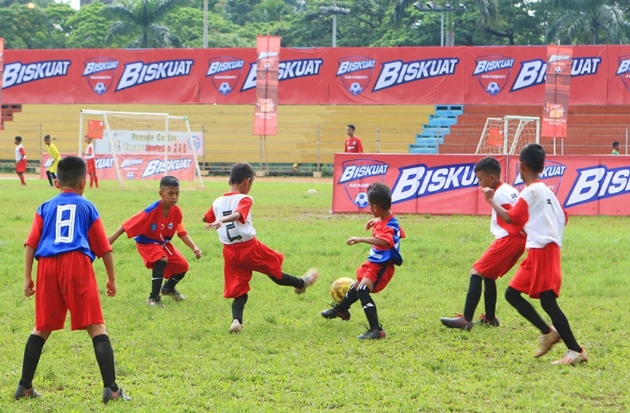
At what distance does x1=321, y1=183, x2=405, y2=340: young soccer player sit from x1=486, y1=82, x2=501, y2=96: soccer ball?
27107mm

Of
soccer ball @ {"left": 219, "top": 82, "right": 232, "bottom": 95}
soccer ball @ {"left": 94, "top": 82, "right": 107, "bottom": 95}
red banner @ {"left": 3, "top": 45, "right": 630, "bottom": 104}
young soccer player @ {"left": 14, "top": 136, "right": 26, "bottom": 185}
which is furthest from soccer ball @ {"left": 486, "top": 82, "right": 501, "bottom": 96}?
young soccer player @ {"left": 14, "top": 136, "right": 26, "bottom": 185}

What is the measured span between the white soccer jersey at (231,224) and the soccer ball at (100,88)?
3038 cm

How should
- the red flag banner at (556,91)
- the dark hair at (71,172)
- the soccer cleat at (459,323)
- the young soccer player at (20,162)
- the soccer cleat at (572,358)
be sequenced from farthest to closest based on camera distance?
the red flag banner at (556,91)
the young soccer player at (20,162)
the soccer cleat at (459,323)
the soccer cleat at (572,358)
the dark hair at (71,172)

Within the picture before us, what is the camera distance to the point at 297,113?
3600cm

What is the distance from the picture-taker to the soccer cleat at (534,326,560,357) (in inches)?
268

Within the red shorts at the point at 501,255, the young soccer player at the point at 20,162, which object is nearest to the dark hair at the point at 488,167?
the red shorts at the point at 501,255

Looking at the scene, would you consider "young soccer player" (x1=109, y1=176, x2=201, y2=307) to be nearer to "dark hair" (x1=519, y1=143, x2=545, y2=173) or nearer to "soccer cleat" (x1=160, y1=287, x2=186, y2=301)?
"soccer cleat" (x1=160, y1=287, x2=186, y2=301)

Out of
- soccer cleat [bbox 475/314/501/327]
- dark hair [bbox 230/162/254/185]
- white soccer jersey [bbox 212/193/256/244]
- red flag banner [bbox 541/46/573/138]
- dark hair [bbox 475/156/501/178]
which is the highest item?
red flag banner [bbox 541/46/573/138]

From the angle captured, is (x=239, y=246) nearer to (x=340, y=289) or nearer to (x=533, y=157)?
(x=340, y=289)

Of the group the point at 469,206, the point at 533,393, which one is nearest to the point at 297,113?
the point at 469,206

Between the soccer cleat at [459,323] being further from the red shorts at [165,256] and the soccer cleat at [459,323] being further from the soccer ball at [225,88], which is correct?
the soccer ball at [225,88]

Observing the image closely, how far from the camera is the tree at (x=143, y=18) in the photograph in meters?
48.1

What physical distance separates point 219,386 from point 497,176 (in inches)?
126

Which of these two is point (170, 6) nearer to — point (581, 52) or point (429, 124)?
point (429, 124)
